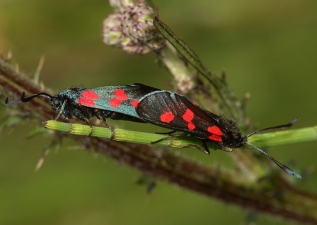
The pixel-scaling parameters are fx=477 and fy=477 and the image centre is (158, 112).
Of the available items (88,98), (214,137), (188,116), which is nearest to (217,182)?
(214,137)

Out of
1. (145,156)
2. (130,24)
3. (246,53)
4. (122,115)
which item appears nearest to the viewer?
(122,115)

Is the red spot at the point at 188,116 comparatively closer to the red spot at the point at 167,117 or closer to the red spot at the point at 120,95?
the red spot at the point at 167,117

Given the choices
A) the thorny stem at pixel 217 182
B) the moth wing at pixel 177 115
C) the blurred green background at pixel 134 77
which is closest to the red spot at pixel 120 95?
the moth wing at pixel 177 115

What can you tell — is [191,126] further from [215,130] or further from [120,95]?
[120,95]

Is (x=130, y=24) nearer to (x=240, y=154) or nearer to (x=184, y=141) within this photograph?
(x=184, y=141)

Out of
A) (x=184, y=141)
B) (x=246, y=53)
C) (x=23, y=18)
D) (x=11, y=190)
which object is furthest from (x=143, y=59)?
(x=184, y=141)

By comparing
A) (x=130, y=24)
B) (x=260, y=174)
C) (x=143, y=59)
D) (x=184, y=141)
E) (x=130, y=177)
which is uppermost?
(x=143, y=59)
